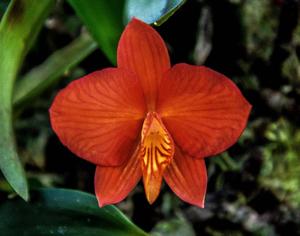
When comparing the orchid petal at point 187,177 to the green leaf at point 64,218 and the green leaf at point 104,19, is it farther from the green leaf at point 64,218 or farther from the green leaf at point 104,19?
the green leaf at point 104,19

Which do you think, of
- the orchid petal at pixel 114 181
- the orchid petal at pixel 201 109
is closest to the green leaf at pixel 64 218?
the orchid petal at pixel 114 181

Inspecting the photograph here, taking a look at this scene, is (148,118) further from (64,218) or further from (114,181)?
(64,218)

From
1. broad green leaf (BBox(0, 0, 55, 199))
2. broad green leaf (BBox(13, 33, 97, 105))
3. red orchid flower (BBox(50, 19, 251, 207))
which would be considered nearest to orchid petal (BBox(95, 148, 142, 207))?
red orchid flower (BBox(50, 19, 251, 207))

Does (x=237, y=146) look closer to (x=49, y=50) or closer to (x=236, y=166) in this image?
(x=236, y=166)

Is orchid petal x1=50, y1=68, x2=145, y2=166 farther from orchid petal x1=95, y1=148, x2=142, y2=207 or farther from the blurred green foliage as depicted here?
the blurred green foliage

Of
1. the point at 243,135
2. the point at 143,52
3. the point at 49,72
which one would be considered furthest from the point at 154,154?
the point at 243,135

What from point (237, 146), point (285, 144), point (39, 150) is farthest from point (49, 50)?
point (285, 144)
